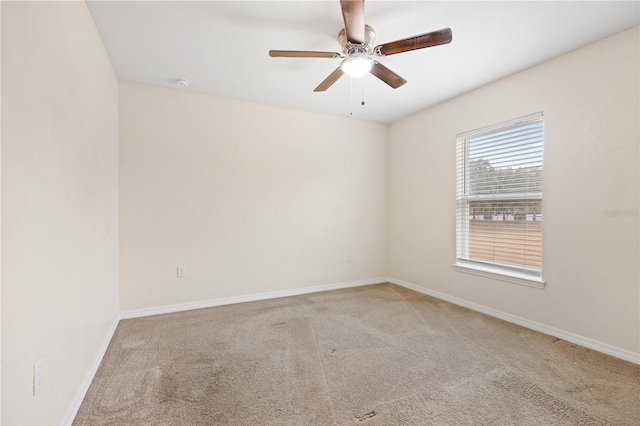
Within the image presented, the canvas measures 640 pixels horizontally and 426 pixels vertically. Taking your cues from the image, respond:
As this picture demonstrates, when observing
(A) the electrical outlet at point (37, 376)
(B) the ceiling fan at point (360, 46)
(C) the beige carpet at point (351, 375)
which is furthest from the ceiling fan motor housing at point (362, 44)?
(A) the electrical outlet at point (37, 376)

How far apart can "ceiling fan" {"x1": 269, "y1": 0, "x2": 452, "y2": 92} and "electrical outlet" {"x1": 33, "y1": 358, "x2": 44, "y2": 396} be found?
2.07m

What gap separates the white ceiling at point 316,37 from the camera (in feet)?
6.56

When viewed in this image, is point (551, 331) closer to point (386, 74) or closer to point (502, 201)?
point (502, 201)

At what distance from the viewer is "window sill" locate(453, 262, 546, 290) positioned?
2768 mm

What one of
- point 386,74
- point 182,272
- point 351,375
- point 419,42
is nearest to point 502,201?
point 386,74

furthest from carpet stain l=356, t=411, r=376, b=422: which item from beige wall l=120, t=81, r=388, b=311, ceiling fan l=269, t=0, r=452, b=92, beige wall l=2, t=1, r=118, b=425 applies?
beige wall l=120, t=81, r=388, b=311

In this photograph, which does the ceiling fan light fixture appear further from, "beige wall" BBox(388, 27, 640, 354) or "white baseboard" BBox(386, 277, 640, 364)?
"white baseboard" BBox(386, 277, 640, 364)

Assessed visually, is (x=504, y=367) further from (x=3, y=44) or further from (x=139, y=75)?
(x=139, y=75)

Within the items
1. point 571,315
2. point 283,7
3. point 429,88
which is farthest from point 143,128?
point 571,315

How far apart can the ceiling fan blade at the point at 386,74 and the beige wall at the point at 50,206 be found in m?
1.94

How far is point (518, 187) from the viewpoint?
298cm

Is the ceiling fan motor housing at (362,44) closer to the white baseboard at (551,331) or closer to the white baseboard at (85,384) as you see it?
the white baseboard at (85,384)

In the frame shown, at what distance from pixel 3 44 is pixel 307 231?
3.26 meters

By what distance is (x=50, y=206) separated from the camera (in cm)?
142
